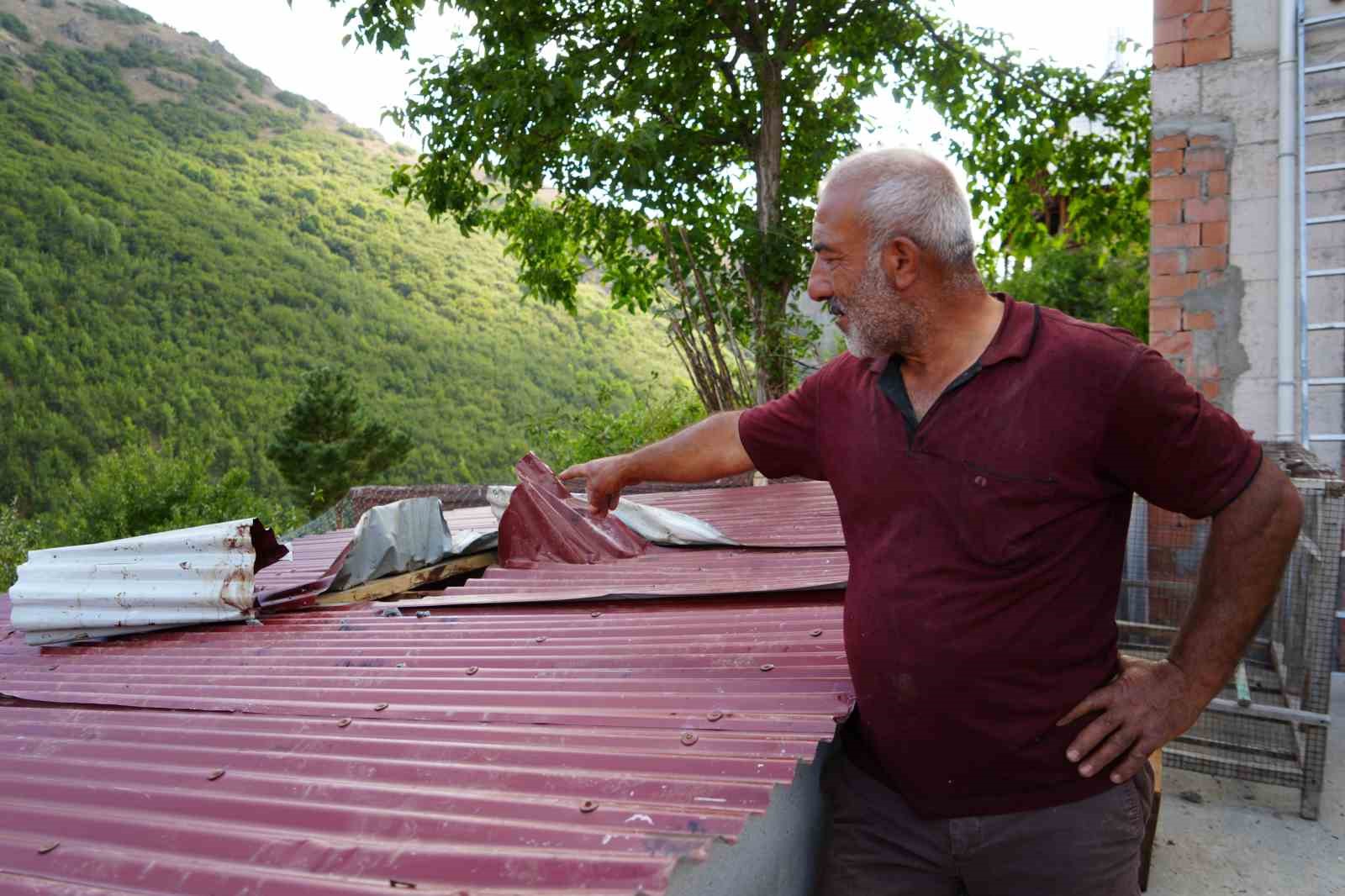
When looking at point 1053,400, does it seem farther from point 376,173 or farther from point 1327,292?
point 376,173

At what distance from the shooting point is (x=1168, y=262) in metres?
6.30

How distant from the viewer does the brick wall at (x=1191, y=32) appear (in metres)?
6.22

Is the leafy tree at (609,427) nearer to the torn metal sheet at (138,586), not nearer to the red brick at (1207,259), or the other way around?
the red brick at (1207,259)

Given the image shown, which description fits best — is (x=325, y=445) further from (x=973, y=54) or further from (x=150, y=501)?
(x=973, y=54)

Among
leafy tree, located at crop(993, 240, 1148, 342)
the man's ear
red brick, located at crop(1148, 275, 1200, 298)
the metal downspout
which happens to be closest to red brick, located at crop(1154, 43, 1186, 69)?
the metal downspout

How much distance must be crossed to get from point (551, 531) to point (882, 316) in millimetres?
2429

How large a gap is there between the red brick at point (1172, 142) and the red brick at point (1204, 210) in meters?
0.36

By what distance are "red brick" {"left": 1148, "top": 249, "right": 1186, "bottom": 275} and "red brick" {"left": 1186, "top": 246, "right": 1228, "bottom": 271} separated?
1.3 inches

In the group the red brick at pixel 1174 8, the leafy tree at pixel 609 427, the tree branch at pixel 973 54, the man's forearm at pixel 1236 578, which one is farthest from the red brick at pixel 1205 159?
the tree branch at pixel 973 54

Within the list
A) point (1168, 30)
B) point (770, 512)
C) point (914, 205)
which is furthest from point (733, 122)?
point (914, 205)

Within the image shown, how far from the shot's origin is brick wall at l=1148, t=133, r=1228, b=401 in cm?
620

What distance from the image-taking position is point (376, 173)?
47.2 m

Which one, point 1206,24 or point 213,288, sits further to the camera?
point 213,288

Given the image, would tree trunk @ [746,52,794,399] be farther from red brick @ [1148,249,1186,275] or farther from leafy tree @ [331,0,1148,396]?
red brick @ [1148,249,1186,275]
